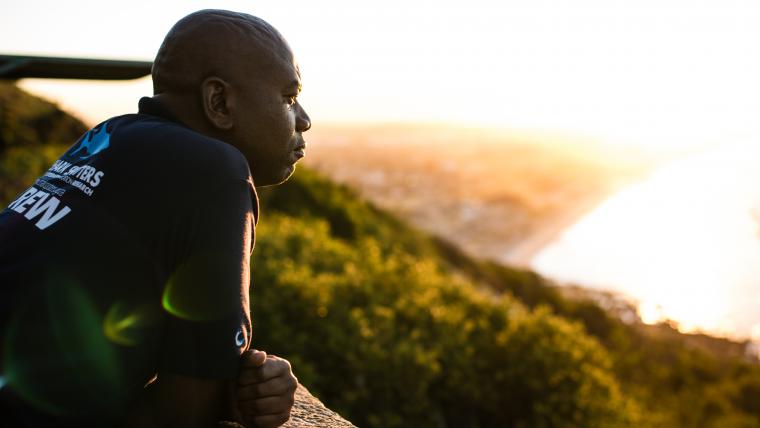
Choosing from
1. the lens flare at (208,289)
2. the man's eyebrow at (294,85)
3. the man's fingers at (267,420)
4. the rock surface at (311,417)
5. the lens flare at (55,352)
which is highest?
the man's eyebrow at (294,85)

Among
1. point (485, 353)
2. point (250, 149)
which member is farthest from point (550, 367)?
point (250, 149)

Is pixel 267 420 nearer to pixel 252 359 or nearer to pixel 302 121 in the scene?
pixel 252 359

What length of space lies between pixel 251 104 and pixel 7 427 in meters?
1.05

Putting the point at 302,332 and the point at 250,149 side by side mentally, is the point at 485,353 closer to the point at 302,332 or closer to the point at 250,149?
the point at 302,332

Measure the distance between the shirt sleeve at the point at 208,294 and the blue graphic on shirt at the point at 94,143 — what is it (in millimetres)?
395

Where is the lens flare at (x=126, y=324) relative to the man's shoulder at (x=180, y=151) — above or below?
below

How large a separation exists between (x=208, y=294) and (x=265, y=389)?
0.38m

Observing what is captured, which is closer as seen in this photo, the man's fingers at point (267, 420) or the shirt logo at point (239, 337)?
the shirt logo at point (239, 337)

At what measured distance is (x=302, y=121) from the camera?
7.02ft

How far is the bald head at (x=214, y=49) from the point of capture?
1884 millimetres

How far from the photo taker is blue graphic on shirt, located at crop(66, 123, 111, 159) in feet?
6.08

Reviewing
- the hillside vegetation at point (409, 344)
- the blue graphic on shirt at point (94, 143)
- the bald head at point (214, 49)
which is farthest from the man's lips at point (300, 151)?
the hillside vegetation at point (409, 344)

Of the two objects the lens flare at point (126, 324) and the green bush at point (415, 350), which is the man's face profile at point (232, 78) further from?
the green bush at point (415, 350)

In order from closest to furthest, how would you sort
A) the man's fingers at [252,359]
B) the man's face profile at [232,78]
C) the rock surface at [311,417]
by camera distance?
the man's fingers at [252,359] → the man's face profile at [232,78] → the rock surface at [311,417]
